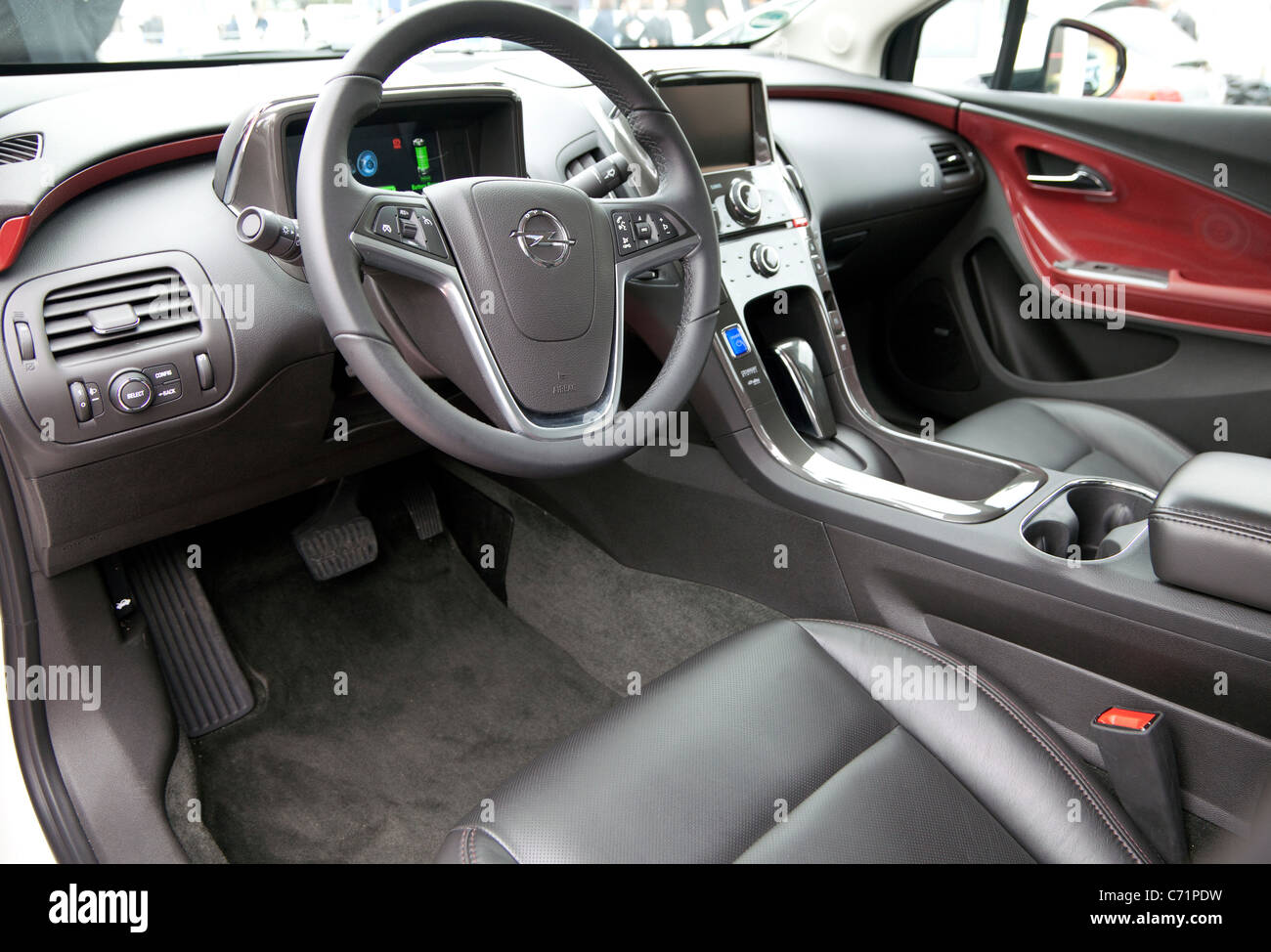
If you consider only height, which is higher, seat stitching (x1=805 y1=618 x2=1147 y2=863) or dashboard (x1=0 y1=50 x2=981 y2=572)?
dashboard (x1=0 y1=50 x2=981 y2=572)

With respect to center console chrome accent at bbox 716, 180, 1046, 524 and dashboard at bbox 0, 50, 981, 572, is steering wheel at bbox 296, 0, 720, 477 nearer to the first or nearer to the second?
dashboard at bbox 0, 50, 981, 572

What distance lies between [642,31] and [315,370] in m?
1.37

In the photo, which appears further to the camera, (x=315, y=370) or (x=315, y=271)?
(x=315, y=370)

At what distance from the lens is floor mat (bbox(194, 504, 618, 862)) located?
64.5 inches

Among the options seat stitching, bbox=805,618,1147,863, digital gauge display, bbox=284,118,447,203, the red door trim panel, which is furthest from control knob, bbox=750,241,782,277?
the red door trim panel

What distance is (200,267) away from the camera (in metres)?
1.31

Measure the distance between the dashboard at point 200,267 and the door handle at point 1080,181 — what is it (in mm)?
1046

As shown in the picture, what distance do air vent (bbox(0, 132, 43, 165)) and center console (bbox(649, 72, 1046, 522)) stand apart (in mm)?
934

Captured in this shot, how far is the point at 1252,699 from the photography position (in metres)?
1.10

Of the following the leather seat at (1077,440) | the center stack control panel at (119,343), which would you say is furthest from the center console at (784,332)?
the center stack control panel at (119,343)

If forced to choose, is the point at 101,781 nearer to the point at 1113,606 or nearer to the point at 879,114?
the point at 1113,606

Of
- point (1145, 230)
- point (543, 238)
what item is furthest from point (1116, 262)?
point (543, 238)

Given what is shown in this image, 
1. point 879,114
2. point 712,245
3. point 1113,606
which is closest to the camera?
point 1113,606

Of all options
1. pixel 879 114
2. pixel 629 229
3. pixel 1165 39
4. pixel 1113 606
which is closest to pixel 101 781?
pixel 629 229
